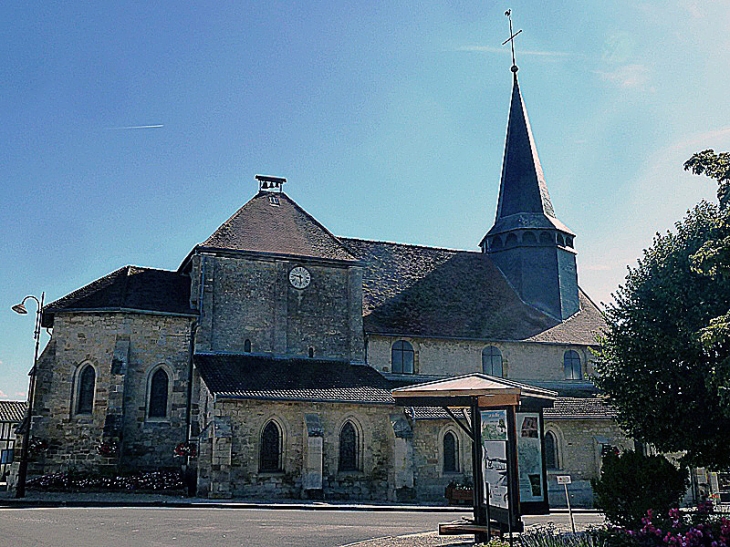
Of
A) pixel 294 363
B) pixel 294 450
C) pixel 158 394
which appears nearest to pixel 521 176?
pixel 294 363

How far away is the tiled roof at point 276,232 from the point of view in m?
28.3

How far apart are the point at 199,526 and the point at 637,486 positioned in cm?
941

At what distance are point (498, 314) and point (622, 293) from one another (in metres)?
15.3

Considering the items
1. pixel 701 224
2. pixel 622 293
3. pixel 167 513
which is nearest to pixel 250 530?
pixel 167 513

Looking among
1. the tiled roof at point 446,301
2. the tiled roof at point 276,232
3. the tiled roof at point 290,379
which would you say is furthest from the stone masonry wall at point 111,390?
the tiled roof at point 446,301

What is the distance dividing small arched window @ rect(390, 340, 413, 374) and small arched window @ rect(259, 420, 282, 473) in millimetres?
6663

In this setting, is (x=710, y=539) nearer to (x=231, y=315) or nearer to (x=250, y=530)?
(x=250, y=530)

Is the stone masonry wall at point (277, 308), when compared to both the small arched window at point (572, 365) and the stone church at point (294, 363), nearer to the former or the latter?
the stone church at point (294, 363)

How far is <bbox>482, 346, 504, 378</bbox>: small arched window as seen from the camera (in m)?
30.3

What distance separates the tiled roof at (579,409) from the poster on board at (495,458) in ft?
50.7

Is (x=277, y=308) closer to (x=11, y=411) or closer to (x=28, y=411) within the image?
(x=28, y=411)

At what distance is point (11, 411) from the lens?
50219 millimetres

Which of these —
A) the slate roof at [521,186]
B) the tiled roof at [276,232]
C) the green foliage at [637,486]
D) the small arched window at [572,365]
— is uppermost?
the slate roof at [521,186]

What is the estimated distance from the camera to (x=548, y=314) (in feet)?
109
